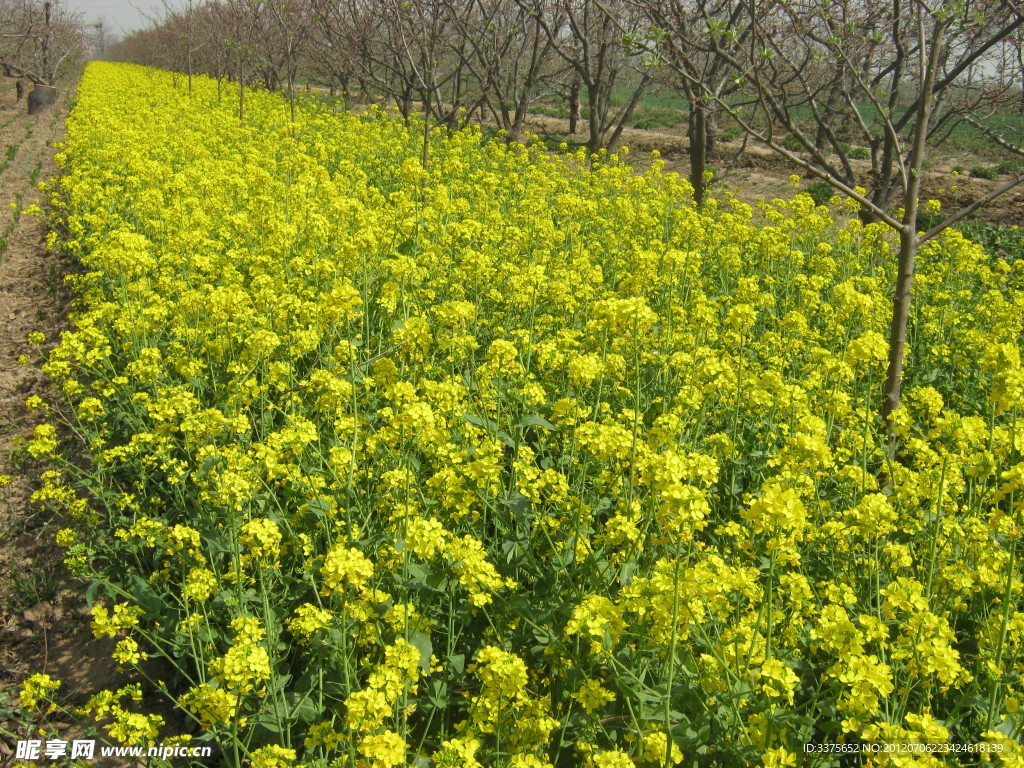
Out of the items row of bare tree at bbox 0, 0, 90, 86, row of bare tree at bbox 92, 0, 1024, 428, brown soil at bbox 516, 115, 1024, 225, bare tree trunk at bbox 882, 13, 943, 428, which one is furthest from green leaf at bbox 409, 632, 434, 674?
row of bare tree at bbox 0, 0, 90, 86

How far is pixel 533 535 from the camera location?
3.23 metres

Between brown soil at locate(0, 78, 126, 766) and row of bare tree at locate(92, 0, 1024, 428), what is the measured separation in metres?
4.15

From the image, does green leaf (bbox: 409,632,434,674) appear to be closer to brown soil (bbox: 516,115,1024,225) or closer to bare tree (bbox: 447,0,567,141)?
brown soil (bbox: 516,115,1024,225)

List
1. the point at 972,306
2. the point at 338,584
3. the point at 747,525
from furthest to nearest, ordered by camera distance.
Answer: the point at 972,306 < the point at 747,525 < the point at 338,584

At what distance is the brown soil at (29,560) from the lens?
11.4 ft

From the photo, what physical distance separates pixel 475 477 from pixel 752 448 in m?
2.00

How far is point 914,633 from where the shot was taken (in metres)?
2.44

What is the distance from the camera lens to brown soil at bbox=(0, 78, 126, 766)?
3465mm

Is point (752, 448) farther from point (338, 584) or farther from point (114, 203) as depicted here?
point (114, 203)

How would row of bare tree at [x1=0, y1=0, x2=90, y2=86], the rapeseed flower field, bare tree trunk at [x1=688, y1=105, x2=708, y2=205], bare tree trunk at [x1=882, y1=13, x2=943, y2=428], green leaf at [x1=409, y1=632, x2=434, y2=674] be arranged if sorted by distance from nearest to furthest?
the rapeseed flower field
green leaf at [x1=409, y1=632, x2=434, y2=674]
bare tree trunk at [x1=882, y1=13, x2=943, y2=428]
bare tree trunk at [x1=688, y1=105, x2=708, y2=205]
row of bare tree at [x1=0, y1=0, x2=90, y2=86]

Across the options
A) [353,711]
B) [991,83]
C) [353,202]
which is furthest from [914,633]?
[991,83]

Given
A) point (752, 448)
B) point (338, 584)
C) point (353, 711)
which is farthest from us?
point (752, 448)

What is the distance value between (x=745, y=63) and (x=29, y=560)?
8.62 m

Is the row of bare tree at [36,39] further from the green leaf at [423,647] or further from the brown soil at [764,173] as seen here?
the green leaf at [423,647]
